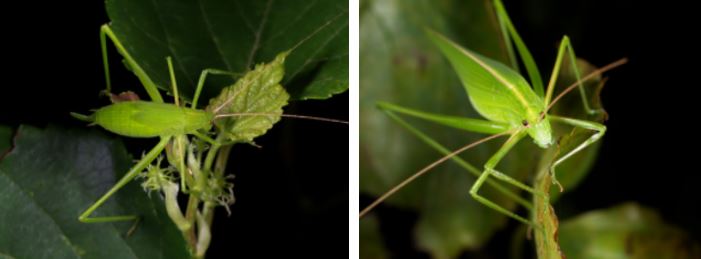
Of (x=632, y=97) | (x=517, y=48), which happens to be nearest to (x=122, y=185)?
(x=517, y=48)

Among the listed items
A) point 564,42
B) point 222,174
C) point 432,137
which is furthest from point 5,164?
point 564,42

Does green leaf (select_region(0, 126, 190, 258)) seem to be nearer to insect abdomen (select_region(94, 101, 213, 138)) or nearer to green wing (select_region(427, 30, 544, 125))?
insect abdomen (select_region(94, 101, 213, 138))

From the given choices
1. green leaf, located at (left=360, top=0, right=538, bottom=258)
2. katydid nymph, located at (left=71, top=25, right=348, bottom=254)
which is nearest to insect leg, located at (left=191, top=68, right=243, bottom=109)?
katydid nymph, located at (left=71, top=25, right=348, bottom=254)

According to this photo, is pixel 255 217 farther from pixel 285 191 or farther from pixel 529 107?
pixel 529 107

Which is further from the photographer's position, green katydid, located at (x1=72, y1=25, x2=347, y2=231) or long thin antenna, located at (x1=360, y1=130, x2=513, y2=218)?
long thin antenna, located at (x1=360, y1=130, x2=513, y2=218)

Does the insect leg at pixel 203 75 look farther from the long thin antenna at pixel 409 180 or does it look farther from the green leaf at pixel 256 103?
the long thin antenna at pixel 409 180

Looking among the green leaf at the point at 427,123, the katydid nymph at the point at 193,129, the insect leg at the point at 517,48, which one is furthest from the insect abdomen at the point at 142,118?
the insect leg at the point at 517,48
